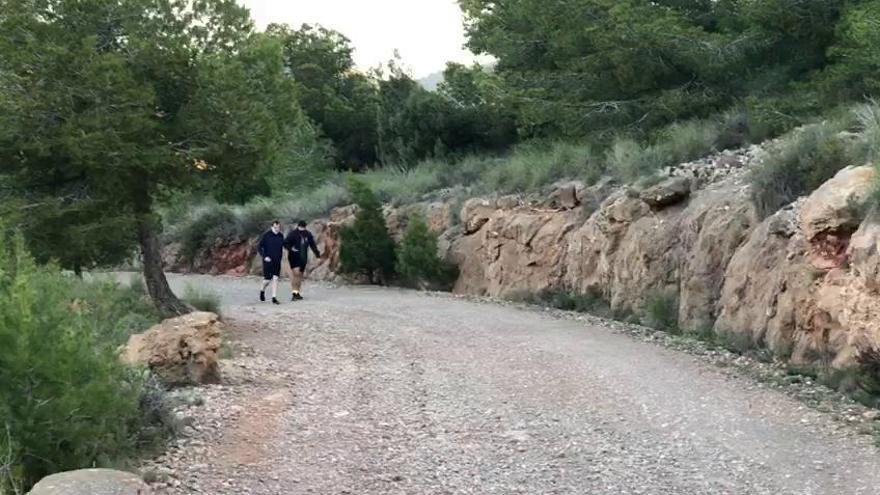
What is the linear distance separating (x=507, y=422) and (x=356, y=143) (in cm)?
3549

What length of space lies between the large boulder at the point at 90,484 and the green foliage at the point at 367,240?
18314 millimetres

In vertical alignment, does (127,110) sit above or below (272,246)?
above

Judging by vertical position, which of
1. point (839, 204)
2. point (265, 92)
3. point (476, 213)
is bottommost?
point (476, 213)

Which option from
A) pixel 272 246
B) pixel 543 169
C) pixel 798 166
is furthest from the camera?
pixel 543 169

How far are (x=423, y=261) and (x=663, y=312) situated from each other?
9.34 m

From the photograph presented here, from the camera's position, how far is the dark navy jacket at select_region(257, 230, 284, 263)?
20078 millimetres

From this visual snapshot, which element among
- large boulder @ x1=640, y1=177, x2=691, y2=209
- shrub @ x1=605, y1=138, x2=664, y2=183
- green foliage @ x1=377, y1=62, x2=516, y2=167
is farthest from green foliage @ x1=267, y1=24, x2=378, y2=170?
large boulder @ x1=640, y1=177, x2=691, y2=209

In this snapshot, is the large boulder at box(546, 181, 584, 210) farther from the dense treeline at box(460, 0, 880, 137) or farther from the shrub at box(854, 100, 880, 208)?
the shrub at box(854, 100, 880, 208)

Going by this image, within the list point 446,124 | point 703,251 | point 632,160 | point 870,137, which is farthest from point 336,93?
point 870,137

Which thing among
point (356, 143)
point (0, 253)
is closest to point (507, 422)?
point (0, 253)

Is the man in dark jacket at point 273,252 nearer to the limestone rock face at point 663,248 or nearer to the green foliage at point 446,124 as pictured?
the limestone rock face at point 663,248

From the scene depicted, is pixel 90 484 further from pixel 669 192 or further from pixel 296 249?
pixel 296 249

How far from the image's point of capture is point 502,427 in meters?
8.77

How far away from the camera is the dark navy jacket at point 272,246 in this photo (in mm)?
20078
